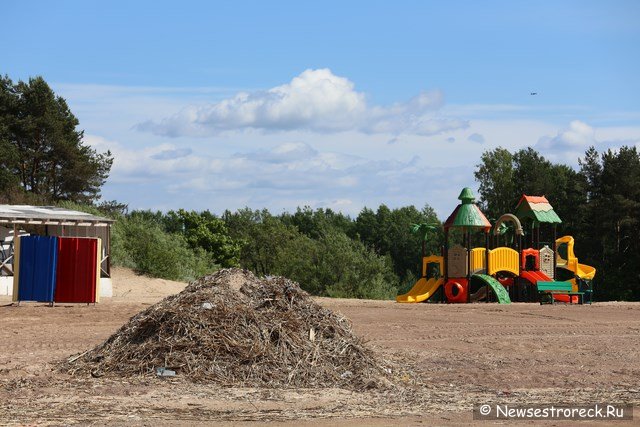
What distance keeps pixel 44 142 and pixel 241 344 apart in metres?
45.0

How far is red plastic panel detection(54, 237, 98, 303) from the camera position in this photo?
2627 centimetres

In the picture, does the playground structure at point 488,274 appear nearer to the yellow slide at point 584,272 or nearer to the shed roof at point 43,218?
the yellow slide at point 584,272

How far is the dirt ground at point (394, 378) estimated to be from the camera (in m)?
11.2

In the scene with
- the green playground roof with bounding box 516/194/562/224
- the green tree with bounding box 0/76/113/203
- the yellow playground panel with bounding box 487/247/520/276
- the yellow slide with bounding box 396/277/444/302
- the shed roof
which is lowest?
the yellow slide with bounding box 396/277/444/302

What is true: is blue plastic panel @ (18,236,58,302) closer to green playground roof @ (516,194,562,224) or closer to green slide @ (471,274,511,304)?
green slide @ (471,274,511,304)

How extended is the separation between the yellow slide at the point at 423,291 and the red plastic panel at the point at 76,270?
41.7ft

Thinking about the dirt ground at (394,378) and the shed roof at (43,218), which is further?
the shed roof at (43,218)

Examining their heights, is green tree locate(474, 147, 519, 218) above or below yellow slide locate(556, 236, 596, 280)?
above

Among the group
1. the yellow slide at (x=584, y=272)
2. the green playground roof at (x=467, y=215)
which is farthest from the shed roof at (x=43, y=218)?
the yellow slide at (x=584, y=272)

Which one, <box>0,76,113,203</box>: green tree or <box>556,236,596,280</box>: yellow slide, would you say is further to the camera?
<box>0,76,113,203</box>: green tree

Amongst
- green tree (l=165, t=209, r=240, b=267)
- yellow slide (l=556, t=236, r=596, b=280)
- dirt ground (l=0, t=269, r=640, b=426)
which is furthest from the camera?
green tree (l=165, t=209, r=240, b=267)

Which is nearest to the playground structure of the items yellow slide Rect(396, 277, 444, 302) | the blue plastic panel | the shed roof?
yellow slide Rect(396, 277, 444, 302)

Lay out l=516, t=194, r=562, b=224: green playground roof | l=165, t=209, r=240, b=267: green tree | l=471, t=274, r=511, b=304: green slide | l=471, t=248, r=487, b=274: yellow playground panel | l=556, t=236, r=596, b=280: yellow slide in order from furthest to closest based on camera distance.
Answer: l=165, t=209, r=240, b=267: green tree < l=556, t=236, r=596, b=280: yellow slide < l=516, t=194, r=562, b=224: green playground roof < l=471, t=248, r=487, b=274: yellow playground panel < l=471, t=274, r=511, b=304: green slide

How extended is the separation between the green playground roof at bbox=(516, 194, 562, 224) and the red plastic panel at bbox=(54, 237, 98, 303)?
1878 cm
